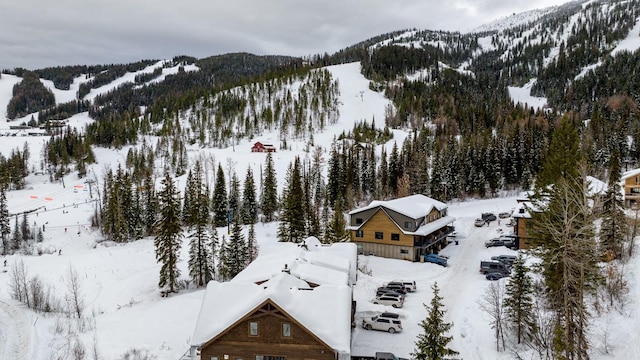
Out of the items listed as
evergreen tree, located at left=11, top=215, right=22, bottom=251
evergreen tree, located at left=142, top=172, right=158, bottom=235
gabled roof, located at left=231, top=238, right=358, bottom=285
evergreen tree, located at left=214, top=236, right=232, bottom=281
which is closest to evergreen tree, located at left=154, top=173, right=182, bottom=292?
evergreen tree, located at left=214, top=236, right=232, bottom=281

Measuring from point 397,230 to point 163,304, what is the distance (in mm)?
25977

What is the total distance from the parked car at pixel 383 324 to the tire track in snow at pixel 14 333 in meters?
22.1

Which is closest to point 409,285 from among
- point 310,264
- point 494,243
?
point 310,264

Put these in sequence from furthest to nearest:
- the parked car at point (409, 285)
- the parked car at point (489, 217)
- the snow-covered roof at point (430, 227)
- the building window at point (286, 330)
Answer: the parked car at point (489, 217) → the snow-covered roof at point (430, 227) → the parked car at point (409, 285) → the building window at point (286, 330)

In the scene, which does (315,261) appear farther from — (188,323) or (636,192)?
(636,192)

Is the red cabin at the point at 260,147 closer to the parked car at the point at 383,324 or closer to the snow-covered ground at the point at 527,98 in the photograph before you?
the parked car at the point at 383,324

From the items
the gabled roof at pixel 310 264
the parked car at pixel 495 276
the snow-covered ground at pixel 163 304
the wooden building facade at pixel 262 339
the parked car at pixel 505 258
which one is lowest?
the snow-covered ground at pixel 163 304

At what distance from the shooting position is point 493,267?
130 feet

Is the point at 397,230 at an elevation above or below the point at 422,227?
below

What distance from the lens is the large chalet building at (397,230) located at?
45969 mm

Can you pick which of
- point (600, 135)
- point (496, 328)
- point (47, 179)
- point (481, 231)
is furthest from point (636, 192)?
point (47, 179)

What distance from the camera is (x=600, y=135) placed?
8856 cm

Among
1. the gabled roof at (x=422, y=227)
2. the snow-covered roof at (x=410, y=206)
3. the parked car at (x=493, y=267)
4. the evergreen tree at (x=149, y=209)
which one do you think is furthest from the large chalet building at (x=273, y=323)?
the evergreen tree at (x=149, y=209)

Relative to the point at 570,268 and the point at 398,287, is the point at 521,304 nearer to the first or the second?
the point at 570,268
